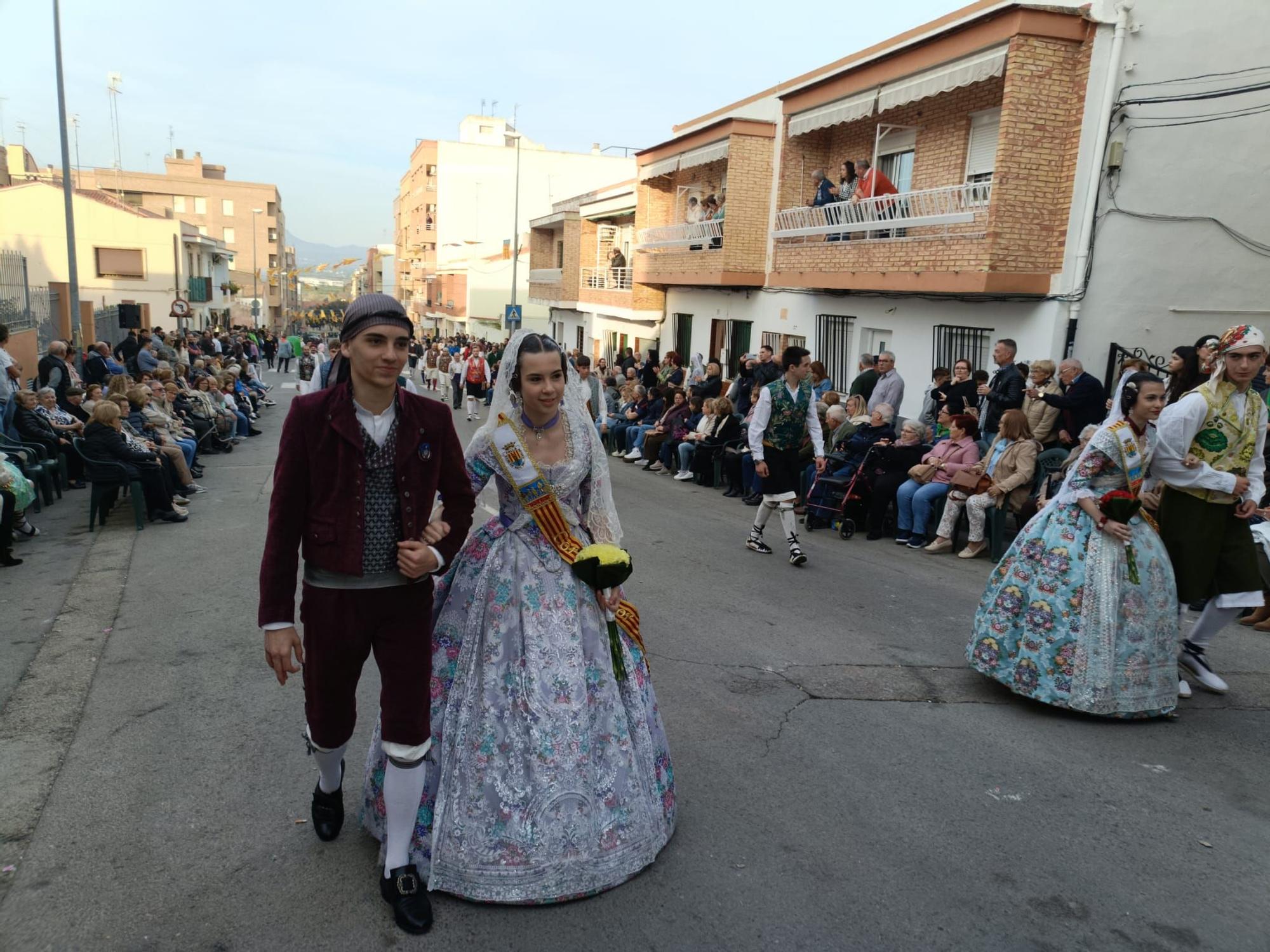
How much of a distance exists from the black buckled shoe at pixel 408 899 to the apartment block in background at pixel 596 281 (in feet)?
79.1

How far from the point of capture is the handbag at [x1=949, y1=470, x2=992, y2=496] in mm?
9141

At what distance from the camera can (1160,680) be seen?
482cm

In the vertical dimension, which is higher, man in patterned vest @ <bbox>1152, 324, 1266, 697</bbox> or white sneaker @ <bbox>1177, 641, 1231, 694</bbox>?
man in patterned vest @ <bbox>1152, 324, 1266, 697</bbox>

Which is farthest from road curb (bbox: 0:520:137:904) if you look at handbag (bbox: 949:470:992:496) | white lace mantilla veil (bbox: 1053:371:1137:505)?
handbag (bbox: 949:470:992:496)

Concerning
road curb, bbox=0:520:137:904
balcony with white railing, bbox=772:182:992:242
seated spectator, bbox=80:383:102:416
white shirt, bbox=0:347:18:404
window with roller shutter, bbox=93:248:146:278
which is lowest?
road curb, bbox=0:520:137:904

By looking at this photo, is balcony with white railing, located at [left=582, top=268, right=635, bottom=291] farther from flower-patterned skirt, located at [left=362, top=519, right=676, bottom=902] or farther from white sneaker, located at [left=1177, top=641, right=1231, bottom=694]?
flower-patterned skirt, located at [left=362, top=519, right=676, bottom=902]

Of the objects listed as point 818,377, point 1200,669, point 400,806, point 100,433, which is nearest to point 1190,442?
point 1200,669

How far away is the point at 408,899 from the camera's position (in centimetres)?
302

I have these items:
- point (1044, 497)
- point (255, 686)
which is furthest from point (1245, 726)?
point (255, 686)

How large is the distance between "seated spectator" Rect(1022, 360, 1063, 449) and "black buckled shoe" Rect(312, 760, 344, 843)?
8135 mm

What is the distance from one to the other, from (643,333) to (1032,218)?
16890 mm

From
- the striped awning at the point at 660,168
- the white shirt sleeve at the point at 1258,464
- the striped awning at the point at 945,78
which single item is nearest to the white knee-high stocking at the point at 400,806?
the white shirt sleeve at the point at 1258,464

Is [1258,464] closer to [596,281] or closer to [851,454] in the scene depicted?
[851,454]

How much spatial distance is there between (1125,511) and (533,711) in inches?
134
